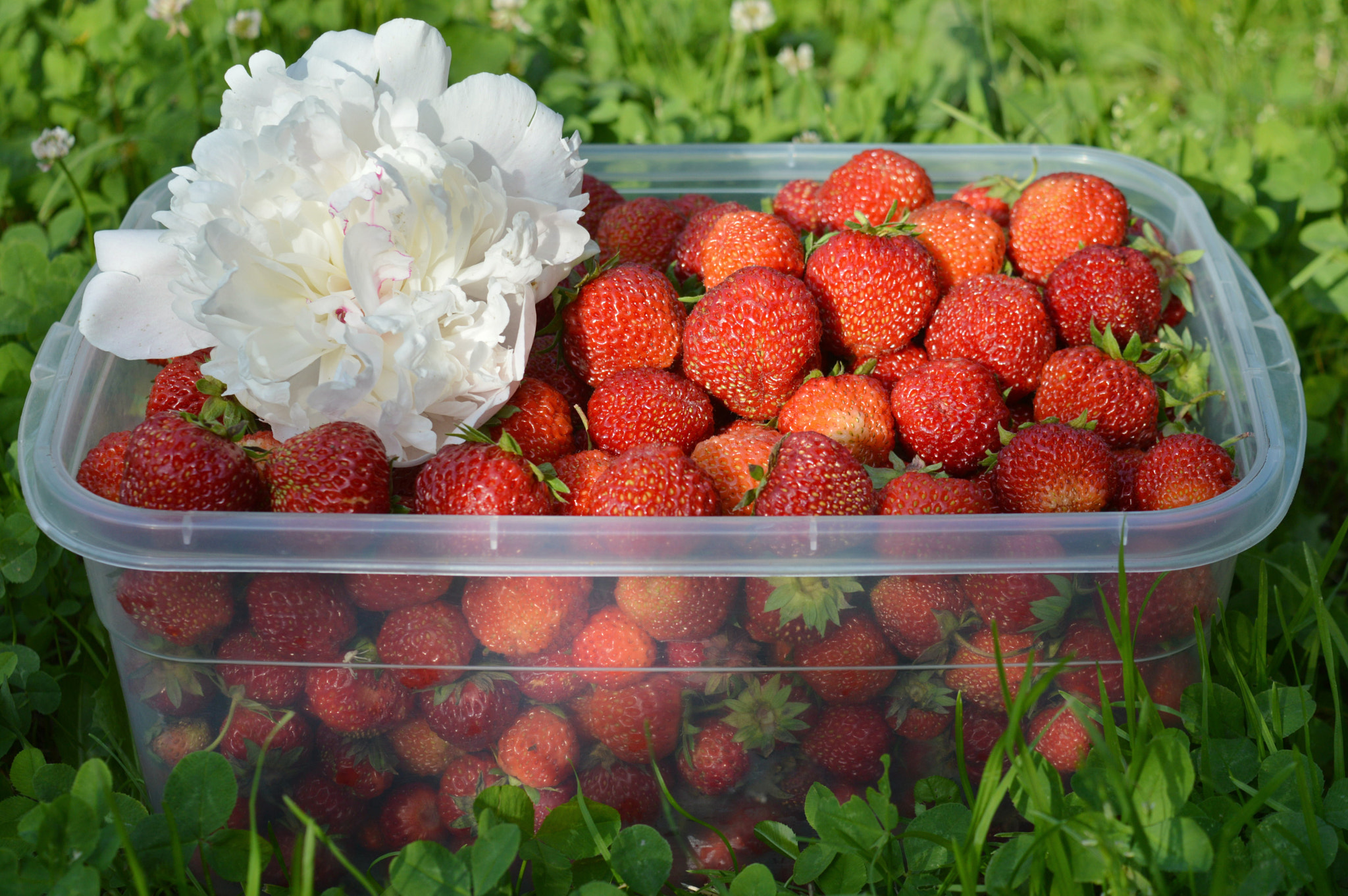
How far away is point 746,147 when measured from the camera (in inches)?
63.7

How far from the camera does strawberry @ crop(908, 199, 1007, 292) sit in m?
1.28

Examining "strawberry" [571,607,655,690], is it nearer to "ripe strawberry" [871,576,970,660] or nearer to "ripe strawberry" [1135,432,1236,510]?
"ripe strawberry" [871,576,970,660]

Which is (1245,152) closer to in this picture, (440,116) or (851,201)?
(851,201)

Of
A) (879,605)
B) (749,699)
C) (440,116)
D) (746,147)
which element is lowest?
(749,699)

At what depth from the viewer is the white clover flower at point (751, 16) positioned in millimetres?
2127

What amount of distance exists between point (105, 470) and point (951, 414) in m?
0.84

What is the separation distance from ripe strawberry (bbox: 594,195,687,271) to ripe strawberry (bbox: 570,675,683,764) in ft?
1.84

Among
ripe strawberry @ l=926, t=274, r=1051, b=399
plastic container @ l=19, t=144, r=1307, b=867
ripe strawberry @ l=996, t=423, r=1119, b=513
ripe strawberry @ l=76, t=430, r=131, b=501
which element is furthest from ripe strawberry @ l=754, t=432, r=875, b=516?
ripe strawberry @ l=76, t=430, r=131, b=501

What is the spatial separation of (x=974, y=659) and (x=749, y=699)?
8.2 inches

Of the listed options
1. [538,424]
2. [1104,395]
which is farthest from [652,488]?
[1104,395]

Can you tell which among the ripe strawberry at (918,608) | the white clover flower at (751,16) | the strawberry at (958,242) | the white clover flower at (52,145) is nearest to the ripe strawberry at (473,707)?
the ripe strawberry at (918,608)

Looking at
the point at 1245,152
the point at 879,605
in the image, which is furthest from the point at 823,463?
the point at 1245,152

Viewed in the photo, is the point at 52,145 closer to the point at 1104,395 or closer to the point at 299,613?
the point at 299,613

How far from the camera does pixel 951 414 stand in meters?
1.11
